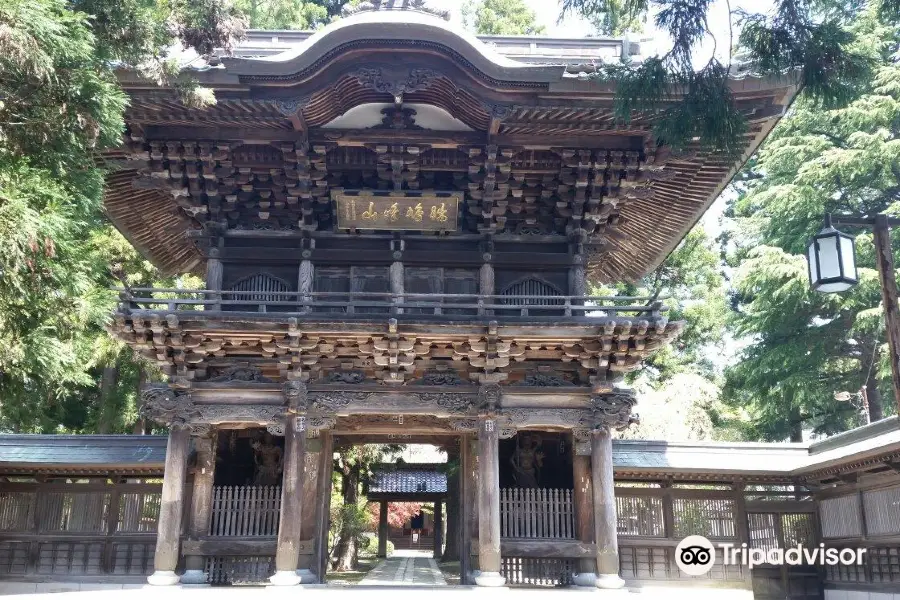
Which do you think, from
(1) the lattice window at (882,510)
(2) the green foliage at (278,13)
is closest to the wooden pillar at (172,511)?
(1) the lattice window at (882,510)

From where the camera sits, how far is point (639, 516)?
46.6 ft

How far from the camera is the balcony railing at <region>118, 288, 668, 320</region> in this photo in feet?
34.9

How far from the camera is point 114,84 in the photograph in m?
7.71

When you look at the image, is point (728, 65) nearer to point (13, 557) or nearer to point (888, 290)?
point (888, 290)

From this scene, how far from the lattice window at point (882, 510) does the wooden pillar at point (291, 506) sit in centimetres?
968

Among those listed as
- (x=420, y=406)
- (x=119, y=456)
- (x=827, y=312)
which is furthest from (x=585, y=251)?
(x=827, y=312)

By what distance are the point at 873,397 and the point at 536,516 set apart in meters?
17.8

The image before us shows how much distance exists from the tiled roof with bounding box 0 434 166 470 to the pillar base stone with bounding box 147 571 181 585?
118 inches

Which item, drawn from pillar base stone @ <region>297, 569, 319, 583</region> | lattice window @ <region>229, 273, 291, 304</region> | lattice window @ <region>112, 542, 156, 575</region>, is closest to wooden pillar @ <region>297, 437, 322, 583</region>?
pillar base stone @ <region>297, 569, 319, 583</region>

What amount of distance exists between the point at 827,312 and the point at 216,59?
72.8ft

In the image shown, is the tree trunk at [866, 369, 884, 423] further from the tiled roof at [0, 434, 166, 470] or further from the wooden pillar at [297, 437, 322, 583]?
the tiled roof at [0, 434, 166, 470]

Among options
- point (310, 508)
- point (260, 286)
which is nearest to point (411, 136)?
point (260, 286)

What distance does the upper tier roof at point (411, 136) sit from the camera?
10086 millimetres

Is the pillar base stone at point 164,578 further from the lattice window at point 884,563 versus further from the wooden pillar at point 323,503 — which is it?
the lattice window at point 884,563
